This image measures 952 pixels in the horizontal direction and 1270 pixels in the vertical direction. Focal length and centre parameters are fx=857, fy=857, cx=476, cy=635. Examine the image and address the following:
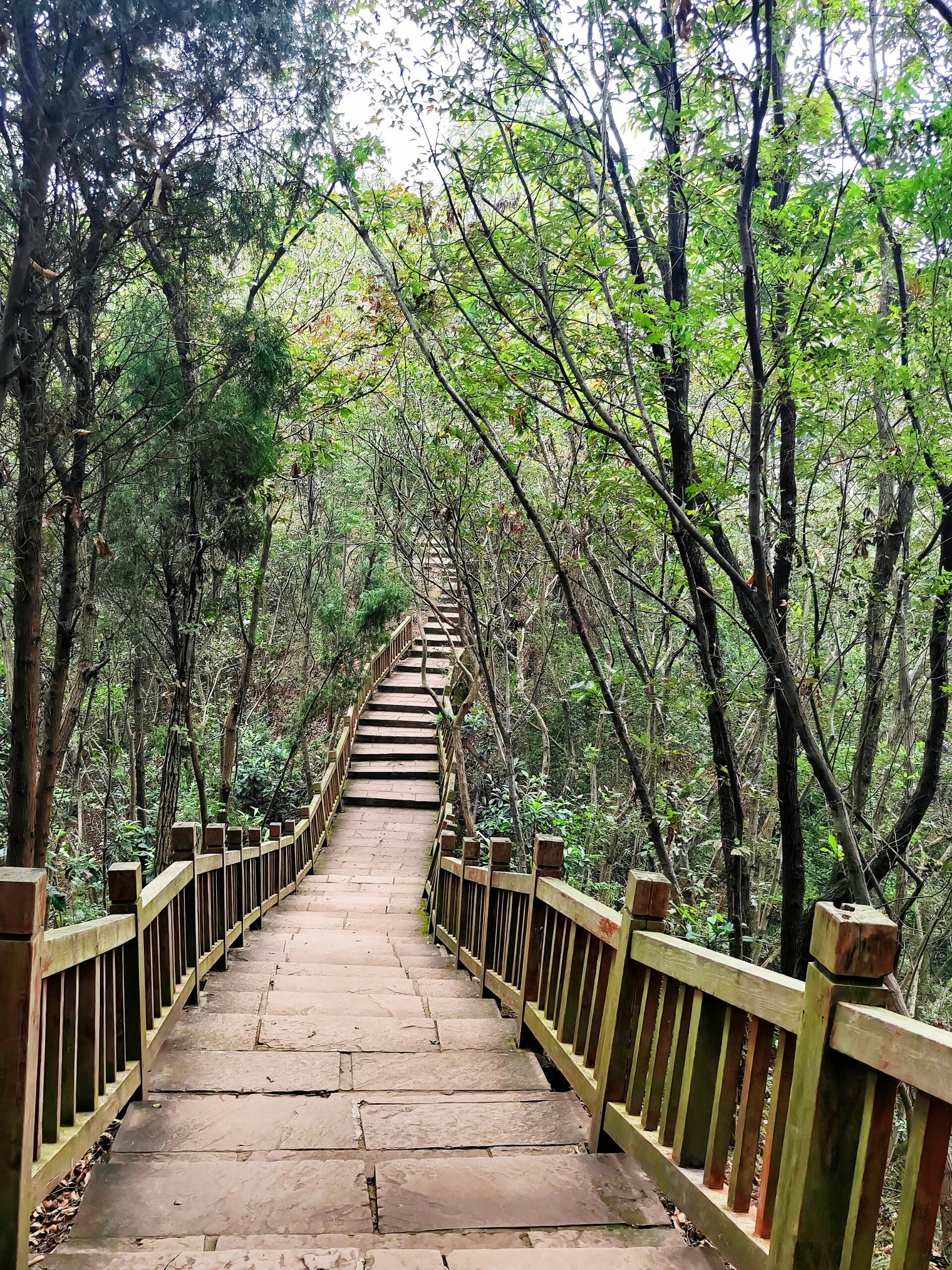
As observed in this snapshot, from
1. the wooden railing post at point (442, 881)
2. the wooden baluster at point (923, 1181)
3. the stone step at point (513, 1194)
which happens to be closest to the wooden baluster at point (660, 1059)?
the stone step at point (513, 1194)

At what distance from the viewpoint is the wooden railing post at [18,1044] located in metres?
1.88

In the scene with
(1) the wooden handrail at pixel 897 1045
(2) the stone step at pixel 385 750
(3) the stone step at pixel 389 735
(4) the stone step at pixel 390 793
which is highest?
(1) the wooden handrail at pixel 897 1045

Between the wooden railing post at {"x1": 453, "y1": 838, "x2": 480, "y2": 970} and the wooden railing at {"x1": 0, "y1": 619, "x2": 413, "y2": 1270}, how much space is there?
5.99 ft

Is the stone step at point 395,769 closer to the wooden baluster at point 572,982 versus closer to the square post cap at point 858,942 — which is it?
the wooden baluster at point 572,982

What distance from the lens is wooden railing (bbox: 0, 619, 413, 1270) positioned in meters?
1.92

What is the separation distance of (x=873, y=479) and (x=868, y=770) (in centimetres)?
196

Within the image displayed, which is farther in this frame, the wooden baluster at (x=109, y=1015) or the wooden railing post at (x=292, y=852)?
the wooden railing post at (x=292, y=852)

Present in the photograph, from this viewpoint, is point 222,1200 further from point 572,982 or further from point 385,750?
point 385,750

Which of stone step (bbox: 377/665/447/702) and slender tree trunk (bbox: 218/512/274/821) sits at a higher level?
slender tree trunk (bbox: 218/512/274/821)

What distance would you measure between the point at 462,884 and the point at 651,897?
384 centimetres

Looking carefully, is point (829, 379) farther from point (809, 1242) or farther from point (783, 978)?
point (809, 1242)

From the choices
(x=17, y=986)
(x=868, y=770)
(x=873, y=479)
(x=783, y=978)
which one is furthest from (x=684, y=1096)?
(x=873, y=479)

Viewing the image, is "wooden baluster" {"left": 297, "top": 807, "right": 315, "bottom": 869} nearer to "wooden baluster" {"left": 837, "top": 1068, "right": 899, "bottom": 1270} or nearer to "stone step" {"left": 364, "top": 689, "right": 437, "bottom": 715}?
"stone step" {"left": 364, "top": 689, "right": 437, "bottom": 715}

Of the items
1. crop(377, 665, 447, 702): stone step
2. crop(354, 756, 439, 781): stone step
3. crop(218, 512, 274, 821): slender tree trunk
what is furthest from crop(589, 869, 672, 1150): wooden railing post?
crop(377, 665, 447, 702): stone step
